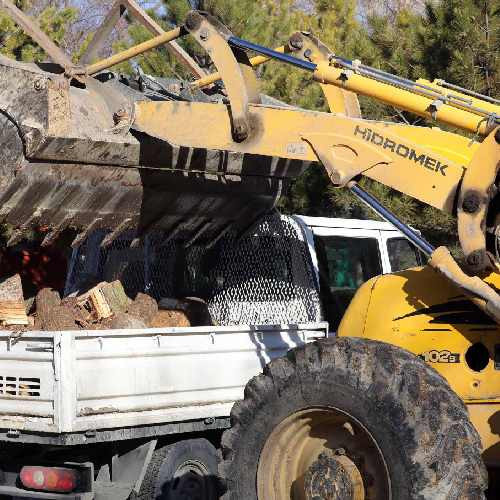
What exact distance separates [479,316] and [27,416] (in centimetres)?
271

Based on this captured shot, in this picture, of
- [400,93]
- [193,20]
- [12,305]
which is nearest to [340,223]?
[12,305]

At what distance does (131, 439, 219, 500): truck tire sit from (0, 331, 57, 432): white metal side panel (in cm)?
86

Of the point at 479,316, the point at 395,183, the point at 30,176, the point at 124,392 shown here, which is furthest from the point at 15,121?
the point at 479,316

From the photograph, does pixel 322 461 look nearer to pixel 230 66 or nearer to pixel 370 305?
pixel 370 305

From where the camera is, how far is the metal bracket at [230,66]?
6.00 metres

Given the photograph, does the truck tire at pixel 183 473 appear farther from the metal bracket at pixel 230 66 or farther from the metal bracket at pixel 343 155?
the metal bracket at pixel 343 155

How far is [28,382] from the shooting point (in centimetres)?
612

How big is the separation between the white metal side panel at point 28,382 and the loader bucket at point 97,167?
3.92ft

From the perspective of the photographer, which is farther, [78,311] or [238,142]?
[78,311]

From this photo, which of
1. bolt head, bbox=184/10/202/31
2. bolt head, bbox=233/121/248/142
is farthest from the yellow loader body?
bolt head, bbox=184/10/202/31

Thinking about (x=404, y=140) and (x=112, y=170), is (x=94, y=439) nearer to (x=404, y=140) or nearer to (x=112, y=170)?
(x=112, y=170)

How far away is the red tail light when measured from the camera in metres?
6.33

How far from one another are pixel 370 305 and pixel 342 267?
3.17m

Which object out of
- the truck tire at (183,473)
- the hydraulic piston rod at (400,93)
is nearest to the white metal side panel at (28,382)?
the truck tire at (183,473)
